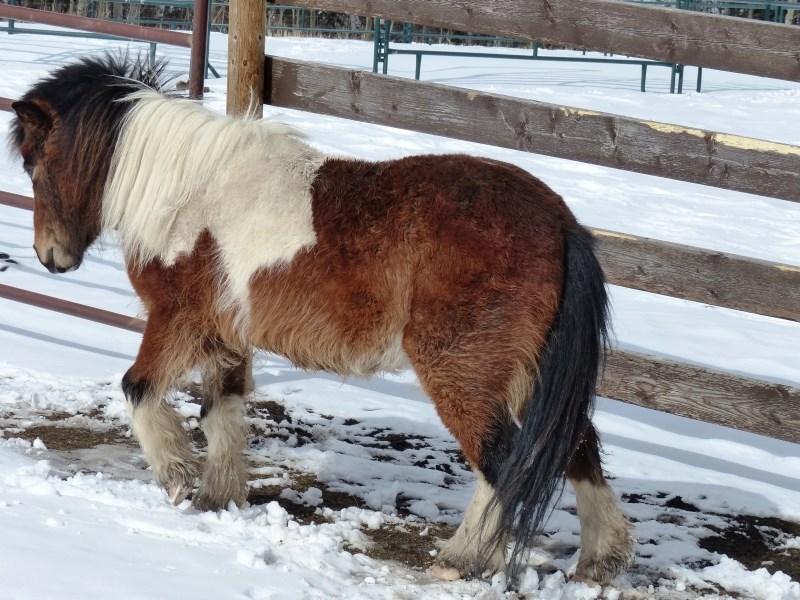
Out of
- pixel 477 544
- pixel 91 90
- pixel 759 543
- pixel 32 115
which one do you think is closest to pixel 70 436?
pixel 32 115

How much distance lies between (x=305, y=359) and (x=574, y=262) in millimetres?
1015

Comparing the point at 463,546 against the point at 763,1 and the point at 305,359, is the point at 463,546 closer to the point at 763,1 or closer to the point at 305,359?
the point at 305,359

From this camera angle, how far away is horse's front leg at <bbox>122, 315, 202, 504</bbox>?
348 cm

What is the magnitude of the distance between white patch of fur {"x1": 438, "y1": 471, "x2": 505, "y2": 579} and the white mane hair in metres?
1.04

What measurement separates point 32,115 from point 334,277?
4.60 ft

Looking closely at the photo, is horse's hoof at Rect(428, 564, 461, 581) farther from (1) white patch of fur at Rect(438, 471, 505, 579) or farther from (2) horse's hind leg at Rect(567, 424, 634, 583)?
(2) horse's hind leg at Rect(567, 424, 634, 583)

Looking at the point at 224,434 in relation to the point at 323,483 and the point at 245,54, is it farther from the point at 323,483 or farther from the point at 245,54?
the point at 245,54

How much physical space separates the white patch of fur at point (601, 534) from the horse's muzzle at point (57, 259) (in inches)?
83.6

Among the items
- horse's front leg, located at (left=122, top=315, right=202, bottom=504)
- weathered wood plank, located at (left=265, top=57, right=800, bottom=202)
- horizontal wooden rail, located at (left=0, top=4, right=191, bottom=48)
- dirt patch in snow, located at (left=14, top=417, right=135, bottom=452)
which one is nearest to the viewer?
horse's front leg, located at (left=122, top=315, right=202, bottom=504)

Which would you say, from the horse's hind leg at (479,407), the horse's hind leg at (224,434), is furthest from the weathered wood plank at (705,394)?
the horse's hind leg at (224,434)

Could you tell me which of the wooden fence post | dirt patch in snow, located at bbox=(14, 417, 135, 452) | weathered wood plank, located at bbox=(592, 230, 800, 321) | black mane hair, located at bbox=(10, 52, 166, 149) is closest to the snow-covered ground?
dirt patch in snow, located at bbox=(14, 417, 135, 452)

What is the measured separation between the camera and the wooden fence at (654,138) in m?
3.90

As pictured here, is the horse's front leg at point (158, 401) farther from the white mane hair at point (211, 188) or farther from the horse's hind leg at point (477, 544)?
the horse's hind leg at point (477, 544)

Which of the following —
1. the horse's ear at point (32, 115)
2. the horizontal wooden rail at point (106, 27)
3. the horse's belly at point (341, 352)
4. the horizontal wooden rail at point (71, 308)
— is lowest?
the horizontal wooden rail at point (71, 308)
